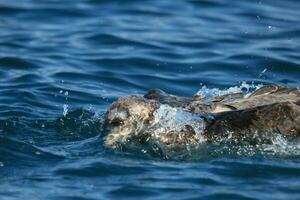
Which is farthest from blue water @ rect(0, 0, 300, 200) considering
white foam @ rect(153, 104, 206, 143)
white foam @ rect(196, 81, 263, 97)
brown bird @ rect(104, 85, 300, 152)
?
white foam @ rect(196, 81, 263, 97)

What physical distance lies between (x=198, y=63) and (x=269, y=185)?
554 cm

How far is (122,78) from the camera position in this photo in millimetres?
12406

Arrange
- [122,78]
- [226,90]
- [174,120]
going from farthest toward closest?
1. [122,78]
2. [226,90]
3. [174,120]

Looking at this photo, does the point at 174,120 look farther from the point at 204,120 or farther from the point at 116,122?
the point at 116,122

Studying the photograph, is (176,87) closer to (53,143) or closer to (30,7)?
(53,143)

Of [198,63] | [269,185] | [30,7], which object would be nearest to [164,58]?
[198,63]

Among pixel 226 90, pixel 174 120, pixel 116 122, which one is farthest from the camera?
pixel 226 90

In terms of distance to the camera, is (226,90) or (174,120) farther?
(226,90)

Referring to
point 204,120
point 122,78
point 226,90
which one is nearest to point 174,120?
point 204,120

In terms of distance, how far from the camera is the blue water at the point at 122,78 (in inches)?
310

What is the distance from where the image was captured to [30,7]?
16719mm

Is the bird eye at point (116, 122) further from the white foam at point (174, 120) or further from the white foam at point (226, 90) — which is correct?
the white foam at point (226, 90)

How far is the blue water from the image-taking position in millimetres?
7879

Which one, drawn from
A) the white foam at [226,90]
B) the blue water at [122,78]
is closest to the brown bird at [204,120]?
the blue water at [122,78]
